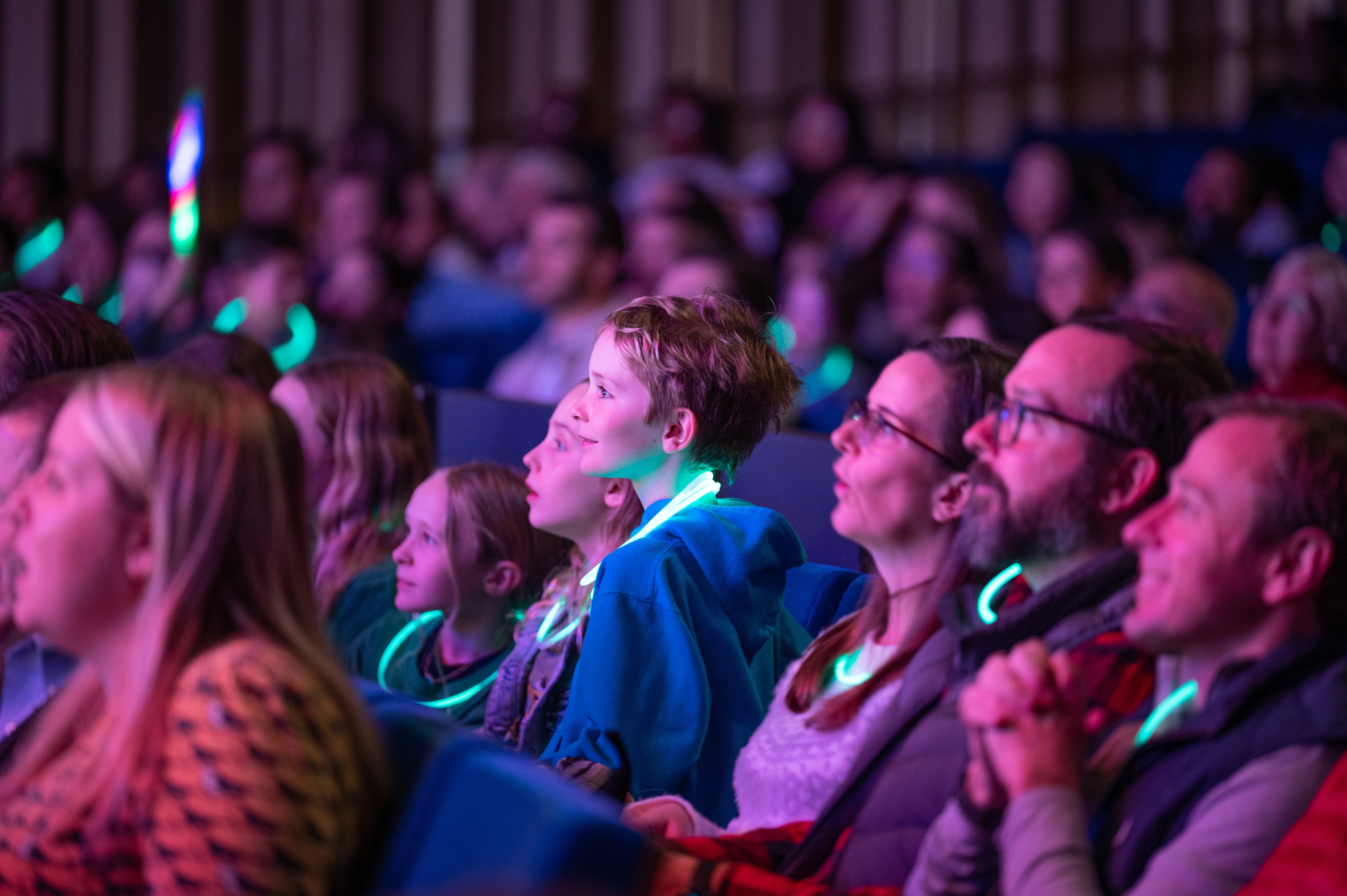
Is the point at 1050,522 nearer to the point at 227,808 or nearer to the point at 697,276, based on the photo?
the point at 227,808

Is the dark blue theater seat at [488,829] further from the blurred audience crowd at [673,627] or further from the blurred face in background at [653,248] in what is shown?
the blurred face in background at [653,248]

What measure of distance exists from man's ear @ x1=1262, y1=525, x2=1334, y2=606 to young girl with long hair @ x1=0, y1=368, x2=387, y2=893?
2.61ft

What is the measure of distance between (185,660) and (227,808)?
155 mm

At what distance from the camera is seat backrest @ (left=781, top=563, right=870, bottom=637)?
207 cm

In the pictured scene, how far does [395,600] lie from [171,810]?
1.18m

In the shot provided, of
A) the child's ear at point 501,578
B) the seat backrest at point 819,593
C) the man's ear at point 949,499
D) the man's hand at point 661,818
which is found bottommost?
the man's hand at point 661,818

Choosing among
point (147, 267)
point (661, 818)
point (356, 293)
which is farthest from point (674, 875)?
point (147, 267)

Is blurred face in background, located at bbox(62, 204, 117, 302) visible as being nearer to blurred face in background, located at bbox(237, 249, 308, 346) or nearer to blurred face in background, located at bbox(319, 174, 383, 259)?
blurred face in background, located at bbox(319, 174, 383, 259)

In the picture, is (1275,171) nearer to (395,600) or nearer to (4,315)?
(395,600)

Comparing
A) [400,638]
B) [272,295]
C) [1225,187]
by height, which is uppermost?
[1225,187]

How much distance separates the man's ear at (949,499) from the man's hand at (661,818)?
46 centimetres

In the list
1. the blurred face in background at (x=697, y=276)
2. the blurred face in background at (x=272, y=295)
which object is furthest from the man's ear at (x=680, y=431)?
the blurred face in background at (x=272, y=295)

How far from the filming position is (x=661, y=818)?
5.62 feet

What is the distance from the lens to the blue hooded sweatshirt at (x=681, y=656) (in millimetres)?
1813
